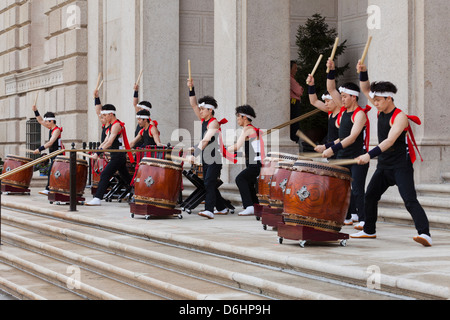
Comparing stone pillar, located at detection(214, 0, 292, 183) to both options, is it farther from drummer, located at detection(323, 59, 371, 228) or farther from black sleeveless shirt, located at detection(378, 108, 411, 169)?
black sleeveless shirt, located at detection(378, 108, 411, 169)

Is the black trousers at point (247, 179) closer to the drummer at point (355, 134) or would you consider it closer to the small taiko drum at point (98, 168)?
the drummer at point (355, 134)

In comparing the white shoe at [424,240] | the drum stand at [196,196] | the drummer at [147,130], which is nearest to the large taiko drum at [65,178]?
the drummer at [147,130]

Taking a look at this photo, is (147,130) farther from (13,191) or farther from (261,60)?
(13,191)

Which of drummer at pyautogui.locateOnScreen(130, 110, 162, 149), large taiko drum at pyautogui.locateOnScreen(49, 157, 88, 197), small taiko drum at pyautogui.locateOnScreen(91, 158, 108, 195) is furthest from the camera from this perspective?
small taiko drum at pyautogui.locateOnScreen(91, 158, 108, 195)

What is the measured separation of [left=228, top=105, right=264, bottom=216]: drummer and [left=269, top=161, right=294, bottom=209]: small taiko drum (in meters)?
1.68

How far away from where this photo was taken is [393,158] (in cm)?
884

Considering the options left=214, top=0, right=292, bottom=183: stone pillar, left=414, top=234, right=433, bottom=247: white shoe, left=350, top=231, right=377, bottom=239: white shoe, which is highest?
left=214, top=0, right=292, bottom=183: stone pillar

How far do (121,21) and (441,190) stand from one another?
1214 cm

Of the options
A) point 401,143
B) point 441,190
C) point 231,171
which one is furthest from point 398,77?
point 231,171

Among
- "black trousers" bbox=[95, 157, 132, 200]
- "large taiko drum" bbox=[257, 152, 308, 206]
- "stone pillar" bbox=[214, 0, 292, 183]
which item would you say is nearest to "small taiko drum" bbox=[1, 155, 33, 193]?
"black trousers" bbox=[95, 157, 132, 200]

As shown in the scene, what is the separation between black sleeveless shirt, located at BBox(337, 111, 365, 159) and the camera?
10.3 metres
